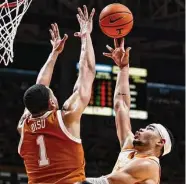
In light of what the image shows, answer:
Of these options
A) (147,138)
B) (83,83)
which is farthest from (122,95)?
(83,83)

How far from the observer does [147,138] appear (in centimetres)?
427

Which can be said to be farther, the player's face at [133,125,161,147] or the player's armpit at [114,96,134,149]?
the player's armpit at [114,96,134,149]

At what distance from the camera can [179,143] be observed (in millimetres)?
11688

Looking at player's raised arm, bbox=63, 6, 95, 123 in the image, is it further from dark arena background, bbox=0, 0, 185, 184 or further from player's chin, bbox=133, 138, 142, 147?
dark arena background, bbox=0, 0, 185, 184

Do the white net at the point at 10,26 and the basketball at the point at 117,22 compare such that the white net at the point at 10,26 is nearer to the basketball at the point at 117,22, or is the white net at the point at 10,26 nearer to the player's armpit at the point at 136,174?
the basketball at the point at 117,22

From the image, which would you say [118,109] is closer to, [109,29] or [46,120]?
[109,29]

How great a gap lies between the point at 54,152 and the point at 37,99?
352mm

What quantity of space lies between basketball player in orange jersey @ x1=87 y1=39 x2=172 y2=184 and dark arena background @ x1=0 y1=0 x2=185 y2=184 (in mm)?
4467

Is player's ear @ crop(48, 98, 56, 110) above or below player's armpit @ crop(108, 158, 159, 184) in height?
above

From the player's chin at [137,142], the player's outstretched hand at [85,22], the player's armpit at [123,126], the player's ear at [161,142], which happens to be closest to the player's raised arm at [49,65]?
the player's outstretched hand at [85,22]

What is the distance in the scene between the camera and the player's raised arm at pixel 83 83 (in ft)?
12.7

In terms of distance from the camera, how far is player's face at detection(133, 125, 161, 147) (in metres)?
4.24

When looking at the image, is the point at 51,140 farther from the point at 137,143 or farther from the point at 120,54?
the point at 120,54

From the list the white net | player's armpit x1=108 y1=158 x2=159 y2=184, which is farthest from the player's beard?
the white net
